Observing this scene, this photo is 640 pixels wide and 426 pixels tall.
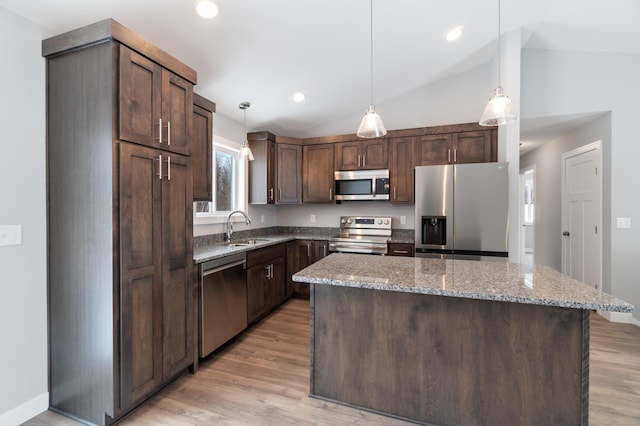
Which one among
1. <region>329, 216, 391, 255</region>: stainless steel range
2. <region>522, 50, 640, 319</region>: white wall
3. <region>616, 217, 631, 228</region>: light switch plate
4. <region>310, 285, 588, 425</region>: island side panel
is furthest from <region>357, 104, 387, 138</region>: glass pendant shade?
<region>616, 217, 631, 228</region>: light switch plate

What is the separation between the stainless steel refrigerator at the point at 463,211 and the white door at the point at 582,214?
153 centimetres

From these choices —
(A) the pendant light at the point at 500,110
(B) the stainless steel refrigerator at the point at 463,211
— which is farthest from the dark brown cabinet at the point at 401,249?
(A) the pendant light at the point at 500,110

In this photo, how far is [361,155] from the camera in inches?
159

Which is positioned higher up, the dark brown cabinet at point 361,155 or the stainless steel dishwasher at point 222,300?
the dark brown cabinet at point 361,155

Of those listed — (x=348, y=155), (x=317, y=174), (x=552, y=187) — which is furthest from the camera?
(x=552, y=187)

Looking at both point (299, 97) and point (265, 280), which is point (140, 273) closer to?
point (265, 280)

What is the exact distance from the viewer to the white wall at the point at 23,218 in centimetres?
164

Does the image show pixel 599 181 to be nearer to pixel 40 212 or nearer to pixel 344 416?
pixel 344 416

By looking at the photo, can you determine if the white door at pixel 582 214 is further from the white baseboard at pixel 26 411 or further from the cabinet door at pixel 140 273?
the white baseboard at pixel 26 411

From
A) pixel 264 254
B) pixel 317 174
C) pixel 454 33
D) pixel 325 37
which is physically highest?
pixel 454 33

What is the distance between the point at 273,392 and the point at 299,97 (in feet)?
9.96

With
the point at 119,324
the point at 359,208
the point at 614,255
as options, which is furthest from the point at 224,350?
the point at 614,255

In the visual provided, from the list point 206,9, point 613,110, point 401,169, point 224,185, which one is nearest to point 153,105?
point 206,9

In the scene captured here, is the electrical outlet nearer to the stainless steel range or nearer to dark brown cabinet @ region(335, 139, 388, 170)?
the stainless steel range
